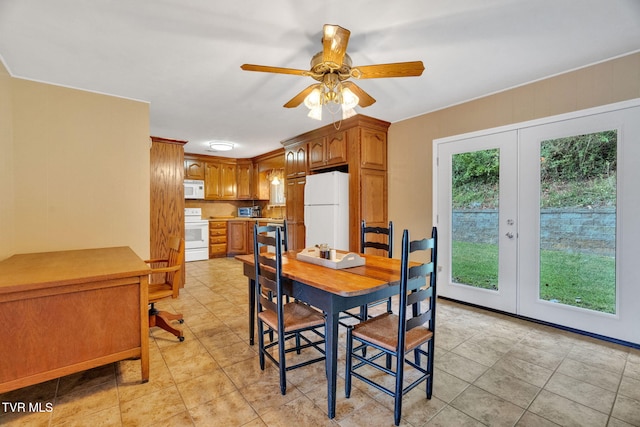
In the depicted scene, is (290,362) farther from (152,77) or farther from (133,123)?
(133,123)

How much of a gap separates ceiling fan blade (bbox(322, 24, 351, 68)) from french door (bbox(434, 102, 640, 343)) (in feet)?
7.09

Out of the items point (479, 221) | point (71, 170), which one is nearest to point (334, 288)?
point (479, 221)

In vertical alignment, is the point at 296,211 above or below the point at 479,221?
Answer: above

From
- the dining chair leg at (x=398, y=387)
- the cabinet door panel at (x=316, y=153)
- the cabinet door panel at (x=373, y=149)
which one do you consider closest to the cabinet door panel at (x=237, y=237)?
the cabinet door panel at (x=316, y=153)

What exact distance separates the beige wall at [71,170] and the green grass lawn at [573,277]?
12.5 feet

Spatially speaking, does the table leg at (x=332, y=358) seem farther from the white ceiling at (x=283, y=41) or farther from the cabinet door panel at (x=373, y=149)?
the cabinet door panel at (x=373, y=149)

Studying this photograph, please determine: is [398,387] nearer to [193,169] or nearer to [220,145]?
[220,145]

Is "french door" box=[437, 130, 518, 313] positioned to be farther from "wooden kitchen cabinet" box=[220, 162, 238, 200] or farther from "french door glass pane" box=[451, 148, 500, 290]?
"wooden kitchen cabinet" box=[220, 162, 238, 200]

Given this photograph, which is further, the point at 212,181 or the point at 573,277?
the point at 212,181

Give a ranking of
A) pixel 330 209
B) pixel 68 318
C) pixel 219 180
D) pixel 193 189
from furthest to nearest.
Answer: pixel 219 180, pixel 193 189, pixel 330 209, pixel 68 318

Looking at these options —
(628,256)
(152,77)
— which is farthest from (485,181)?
(152,77)

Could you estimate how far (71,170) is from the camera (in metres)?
2.84

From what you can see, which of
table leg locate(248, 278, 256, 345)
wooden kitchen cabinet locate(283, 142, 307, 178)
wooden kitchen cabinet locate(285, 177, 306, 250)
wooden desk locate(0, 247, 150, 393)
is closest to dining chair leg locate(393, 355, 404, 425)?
table leg locate(248, 278, 256, 345)

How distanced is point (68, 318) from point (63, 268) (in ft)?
1.35
